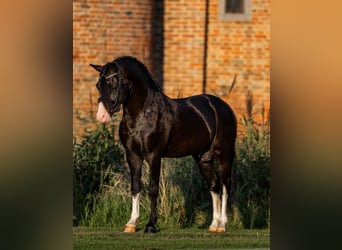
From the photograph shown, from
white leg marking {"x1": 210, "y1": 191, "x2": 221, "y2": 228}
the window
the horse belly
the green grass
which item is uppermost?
the window

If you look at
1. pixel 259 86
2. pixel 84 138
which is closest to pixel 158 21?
pixel 259 86

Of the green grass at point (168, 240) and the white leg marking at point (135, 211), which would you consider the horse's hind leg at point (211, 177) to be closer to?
the green grass at point (168, 240)

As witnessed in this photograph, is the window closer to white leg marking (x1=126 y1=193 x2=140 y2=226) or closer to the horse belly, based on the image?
the horse belly

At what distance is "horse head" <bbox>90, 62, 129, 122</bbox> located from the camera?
22.5 ft

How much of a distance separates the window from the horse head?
7722mm

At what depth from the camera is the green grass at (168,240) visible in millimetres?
7250

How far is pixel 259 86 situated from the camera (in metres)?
13.7

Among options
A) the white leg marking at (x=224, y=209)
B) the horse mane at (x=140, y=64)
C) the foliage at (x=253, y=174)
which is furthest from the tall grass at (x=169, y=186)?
the horse mane at (x=140, y=64)

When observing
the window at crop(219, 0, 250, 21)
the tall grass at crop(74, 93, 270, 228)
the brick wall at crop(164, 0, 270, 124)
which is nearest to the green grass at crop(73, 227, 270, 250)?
the tall grass at crop(74, 93, 270, 228)

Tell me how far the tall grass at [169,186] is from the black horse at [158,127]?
1.93 feet

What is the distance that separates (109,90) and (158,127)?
0.70 metres

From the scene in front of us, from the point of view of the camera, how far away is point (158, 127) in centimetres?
749

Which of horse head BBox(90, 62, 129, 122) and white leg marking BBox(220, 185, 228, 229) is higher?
horse head BBox(90, 62, 129, 122)
